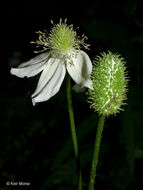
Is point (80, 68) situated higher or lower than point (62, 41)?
lower

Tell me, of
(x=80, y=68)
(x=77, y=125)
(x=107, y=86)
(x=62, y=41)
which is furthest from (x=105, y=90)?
(x=77, y=125)

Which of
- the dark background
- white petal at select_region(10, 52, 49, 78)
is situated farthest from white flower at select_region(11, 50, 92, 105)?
the dark background

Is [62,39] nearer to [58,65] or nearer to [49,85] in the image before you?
[58,65]

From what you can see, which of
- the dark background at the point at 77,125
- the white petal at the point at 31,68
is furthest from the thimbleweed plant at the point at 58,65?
the dark background at the point at 77,125

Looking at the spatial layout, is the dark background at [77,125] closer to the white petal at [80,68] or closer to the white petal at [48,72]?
the white petal at [48,72]

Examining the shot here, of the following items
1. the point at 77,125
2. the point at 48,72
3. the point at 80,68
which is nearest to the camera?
the point at 80,68
